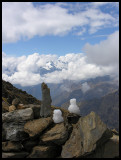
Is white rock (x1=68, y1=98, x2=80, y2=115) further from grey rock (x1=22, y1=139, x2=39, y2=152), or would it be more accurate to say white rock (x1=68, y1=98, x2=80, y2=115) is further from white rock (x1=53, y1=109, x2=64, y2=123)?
grey rock (x1=22, y1=139, x2=39, y2=152)

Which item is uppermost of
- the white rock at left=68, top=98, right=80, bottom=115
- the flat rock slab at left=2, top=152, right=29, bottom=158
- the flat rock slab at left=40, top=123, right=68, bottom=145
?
the white rock at left=68, top=98, right=80, bottom=115

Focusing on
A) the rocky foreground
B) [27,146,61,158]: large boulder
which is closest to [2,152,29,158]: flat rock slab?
the rocky foreground

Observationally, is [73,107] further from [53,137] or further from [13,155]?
[13,155]

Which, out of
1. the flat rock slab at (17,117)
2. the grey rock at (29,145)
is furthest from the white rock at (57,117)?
the grey rock at (29,145)

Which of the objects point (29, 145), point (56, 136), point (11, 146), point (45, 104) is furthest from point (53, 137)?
point (11, 146)

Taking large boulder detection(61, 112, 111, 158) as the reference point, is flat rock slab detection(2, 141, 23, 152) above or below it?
below

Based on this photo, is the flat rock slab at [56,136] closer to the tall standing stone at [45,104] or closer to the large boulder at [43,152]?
the large boulder at [43,152]

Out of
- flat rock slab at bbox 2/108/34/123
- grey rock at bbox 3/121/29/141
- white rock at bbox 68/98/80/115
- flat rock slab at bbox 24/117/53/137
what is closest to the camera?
flat rock slab at bbox 24/117/53/137

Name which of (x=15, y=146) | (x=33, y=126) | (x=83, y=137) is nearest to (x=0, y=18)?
(x=33, y=126)

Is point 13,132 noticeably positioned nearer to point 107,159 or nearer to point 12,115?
point 12,115
